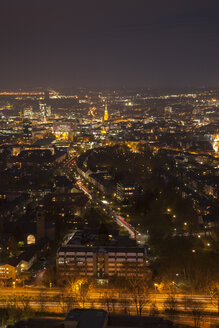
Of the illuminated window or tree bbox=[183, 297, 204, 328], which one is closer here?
tree bbox=[183, 297, 204, 328]

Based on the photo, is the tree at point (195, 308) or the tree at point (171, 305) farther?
the tree at point (171, 305)

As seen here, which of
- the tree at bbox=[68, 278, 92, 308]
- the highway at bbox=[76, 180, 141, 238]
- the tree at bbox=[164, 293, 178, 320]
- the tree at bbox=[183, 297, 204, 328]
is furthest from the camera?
the highway at bbox=[76, 180, 141, 238]

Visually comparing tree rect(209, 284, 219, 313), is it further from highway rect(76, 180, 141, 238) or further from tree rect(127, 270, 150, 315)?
highway rect(76, 180, 141, 238)

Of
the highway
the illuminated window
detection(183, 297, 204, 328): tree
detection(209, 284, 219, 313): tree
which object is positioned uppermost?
the highway

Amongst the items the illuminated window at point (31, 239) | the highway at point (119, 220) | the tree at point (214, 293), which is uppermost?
the highway at point (119, 220)

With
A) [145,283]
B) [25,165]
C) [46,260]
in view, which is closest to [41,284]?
[46,260]

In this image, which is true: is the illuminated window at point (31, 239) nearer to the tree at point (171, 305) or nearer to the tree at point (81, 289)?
the tree at point (81, 289)

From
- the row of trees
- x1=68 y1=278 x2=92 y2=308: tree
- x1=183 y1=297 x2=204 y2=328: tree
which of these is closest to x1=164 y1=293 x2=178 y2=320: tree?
Answer: the row of trees

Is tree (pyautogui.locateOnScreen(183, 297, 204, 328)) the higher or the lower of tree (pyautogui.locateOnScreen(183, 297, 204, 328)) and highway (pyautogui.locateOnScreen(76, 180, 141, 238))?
the lower

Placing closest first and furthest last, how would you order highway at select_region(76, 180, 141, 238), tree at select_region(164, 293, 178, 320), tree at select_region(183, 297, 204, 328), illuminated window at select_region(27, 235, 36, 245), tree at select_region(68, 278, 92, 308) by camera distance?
tree at select_region(183, 297, 204, 328) < tree at select_region(164, 293, 178, 320) < tree at select_region(68, 278, 92, 308) < illuminated window at select_region(27, 235, 36, 245) < highway at select_region(76, 180, 141, 238)

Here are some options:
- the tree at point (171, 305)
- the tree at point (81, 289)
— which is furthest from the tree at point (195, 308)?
the tree at point (81, 289)

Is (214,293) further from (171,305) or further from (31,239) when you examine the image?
(31,239)
